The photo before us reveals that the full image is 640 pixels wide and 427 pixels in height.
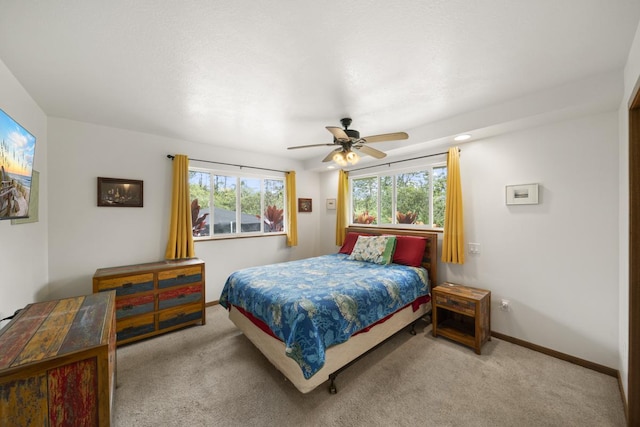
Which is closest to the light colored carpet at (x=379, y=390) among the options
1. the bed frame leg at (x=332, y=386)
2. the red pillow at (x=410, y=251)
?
the bed frame leg at (x=332, y=386)

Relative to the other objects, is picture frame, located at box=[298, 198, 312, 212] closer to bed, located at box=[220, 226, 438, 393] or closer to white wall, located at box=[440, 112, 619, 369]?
bed, located at box=[220, 226, 438, 393]

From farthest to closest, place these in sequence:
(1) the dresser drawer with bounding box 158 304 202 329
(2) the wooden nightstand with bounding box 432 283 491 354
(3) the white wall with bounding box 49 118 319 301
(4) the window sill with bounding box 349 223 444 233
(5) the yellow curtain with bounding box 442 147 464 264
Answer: (4) the window sill with bounding box 349 223 444 233, (5) the yellow curtain with bounding box 442 147 464 264, (1) the dresser drawer with bounding box 158 304 202 329, (3) the white wall with bounding box 49 118 319 301, (2) the wooden nightstand with bounding box 432 283 491 354

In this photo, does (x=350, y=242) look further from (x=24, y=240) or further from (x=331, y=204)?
(x=24, y=240)

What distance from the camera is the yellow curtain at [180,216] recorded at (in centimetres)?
343

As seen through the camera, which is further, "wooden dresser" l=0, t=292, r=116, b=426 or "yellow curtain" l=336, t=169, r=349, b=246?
"yellow curtain" l=336, t=169, r=349, b=246

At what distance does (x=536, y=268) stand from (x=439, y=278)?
3.49 ft

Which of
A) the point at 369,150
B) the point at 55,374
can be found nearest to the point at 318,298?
the point at 55,374

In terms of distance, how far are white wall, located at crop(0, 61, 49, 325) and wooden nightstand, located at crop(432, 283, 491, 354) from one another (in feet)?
12.7

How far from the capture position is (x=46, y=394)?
1.07 metres

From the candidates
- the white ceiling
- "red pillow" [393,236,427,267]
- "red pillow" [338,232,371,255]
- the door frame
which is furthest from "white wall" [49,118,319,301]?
the door frame

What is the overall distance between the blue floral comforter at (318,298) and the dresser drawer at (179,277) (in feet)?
1.78

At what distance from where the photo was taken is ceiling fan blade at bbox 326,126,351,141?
2299 millimetres

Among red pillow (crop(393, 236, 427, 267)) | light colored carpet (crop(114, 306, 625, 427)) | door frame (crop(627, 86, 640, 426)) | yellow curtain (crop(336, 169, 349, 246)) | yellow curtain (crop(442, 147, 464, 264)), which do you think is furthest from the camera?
yellow curtain (crop(336, 169, 349, 246))

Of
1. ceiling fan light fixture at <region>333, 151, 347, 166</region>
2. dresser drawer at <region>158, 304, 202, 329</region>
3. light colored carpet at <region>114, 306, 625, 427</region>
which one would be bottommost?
light colored carpet at <region>114, 306, 625, 427</region>
